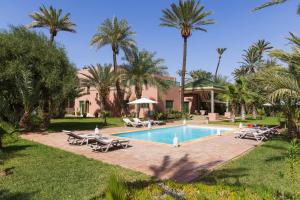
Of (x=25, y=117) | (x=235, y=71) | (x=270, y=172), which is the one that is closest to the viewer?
(x=270, y=172)

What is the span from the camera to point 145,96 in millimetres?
30953

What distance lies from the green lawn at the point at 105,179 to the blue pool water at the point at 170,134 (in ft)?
23.0

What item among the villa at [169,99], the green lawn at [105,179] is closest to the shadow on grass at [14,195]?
the green lawn at [105,179]

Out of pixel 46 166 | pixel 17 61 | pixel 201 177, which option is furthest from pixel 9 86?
pixel 201 177

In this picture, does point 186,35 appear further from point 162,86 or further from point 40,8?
point 40,8

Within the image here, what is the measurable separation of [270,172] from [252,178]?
0.94 meters

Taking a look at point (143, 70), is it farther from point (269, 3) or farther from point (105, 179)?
point (105, 179)

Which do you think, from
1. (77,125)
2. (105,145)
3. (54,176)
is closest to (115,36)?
(77,125)

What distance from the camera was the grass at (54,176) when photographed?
195 inches

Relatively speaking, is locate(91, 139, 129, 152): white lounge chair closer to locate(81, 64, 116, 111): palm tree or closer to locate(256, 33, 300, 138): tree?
locate(256, 33, 300, 138): tree

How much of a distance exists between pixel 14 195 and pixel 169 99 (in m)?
27.9

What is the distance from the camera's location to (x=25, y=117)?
15.5 m

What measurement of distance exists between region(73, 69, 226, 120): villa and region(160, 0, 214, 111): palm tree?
4.04 metres

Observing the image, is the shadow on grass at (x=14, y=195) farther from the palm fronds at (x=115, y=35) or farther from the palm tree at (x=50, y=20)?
the palm tree at (x=50, y=20)
